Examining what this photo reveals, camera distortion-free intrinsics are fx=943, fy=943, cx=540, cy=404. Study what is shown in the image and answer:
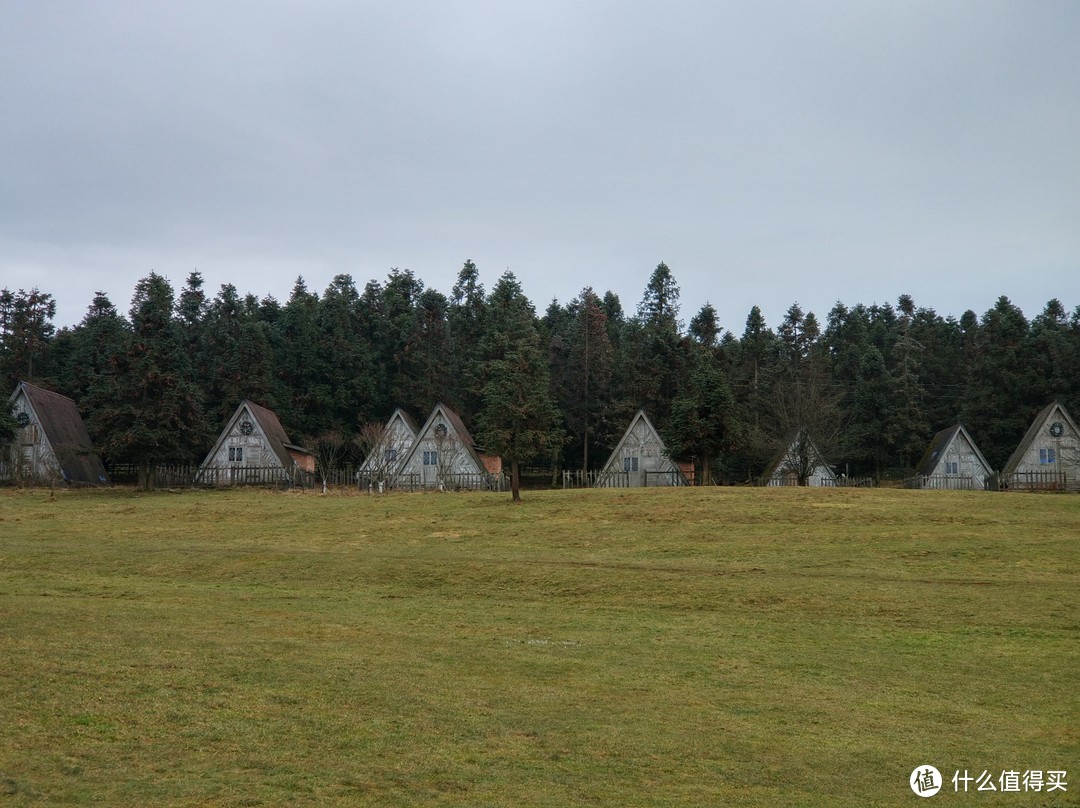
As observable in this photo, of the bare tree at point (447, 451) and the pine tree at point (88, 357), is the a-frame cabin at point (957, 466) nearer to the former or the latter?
the bare tree at point (447, 451)

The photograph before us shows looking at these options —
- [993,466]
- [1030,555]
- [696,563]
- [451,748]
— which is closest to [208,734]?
→ [451,748]

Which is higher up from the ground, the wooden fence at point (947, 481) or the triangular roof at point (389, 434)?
the triangular roof at point (389, 434)

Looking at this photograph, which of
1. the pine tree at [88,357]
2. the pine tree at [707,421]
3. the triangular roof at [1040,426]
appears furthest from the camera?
the pine tree at [88,357]

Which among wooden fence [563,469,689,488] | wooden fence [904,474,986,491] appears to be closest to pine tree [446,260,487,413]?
wooden fence [563,469,689,488]

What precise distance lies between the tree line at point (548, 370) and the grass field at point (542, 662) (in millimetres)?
26673

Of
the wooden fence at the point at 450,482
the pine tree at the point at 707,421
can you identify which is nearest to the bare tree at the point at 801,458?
the pine tree at the point at 707,421

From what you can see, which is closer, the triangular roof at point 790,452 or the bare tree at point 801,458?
the bare tree at point 801,458

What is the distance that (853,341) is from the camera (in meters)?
112

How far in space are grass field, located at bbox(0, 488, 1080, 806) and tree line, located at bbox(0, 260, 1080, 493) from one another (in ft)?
87.5

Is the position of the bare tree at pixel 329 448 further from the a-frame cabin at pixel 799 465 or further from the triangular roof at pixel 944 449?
the triangular roof at pixel 944 449
